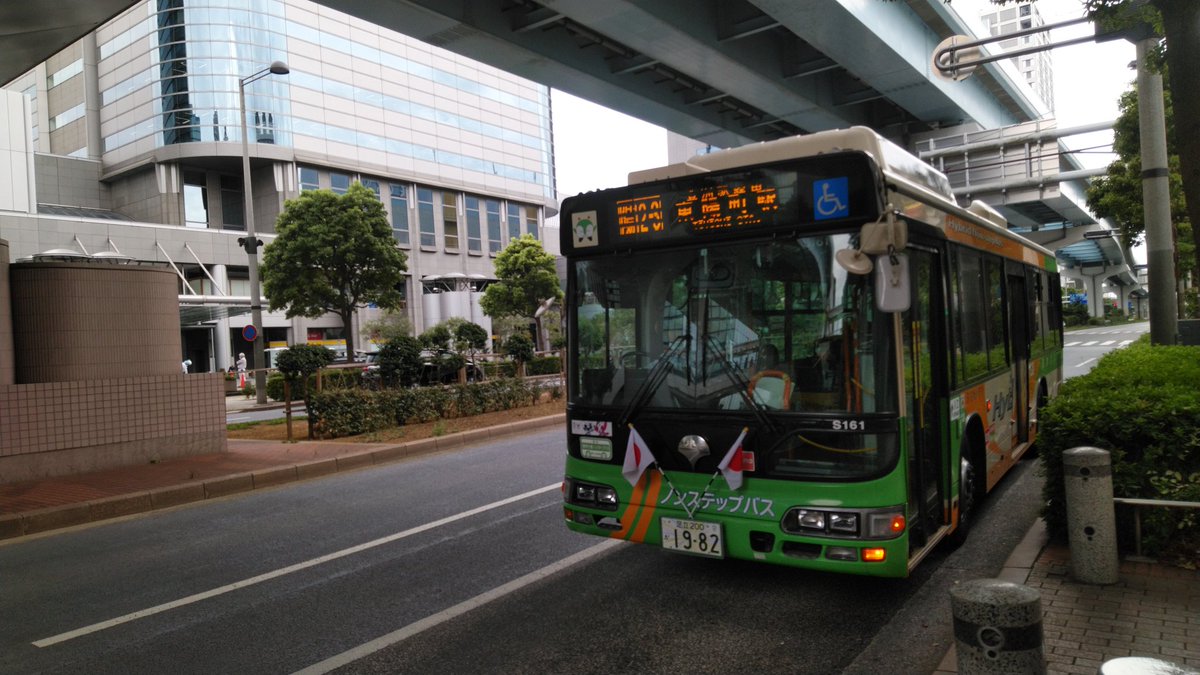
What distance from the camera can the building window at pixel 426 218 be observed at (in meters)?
56.1

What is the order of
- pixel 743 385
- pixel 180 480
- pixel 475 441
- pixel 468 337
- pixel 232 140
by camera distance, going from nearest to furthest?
pixel 743 385 → pixel 180 480 → pixel 475 441 → pixel 468 337 → pixel 232 140

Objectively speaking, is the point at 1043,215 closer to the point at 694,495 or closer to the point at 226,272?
the point at 694,495

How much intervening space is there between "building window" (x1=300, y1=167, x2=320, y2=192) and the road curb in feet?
134

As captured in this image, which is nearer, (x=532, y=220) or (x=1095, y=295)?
(x=532, y=220)

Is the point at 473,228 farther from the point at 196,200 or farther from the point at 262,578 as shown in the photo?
the point at 262,578

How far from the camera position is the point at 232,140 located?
4647 centimetres

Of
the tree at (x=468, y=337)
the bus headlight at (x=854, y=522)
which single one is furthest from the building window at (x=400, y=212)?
the bus headlight at (x=854, y=522)

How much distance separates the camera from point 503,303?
47156mm

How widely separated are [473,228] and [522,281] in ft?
51.1

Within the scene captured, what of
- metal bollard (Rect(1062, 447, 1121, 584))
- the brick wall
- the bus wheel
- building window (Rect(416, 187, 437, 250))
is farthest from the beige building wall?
building window (Rect(416, 187, 437, 250))

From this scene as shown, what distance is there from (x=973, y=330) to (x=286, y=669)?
18.1 ft

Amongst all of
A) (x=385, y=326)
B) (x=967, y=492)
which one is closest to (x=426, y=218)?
(x=385, y=326)

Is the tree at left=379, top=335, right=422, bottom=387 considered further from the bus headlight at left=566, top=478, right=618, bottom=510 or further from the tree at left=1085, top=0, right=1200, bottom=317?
the tree at left=1085, top=0, right=1200, bottom=317

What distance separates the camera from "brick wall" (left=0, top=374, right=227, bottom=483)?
9.77m
